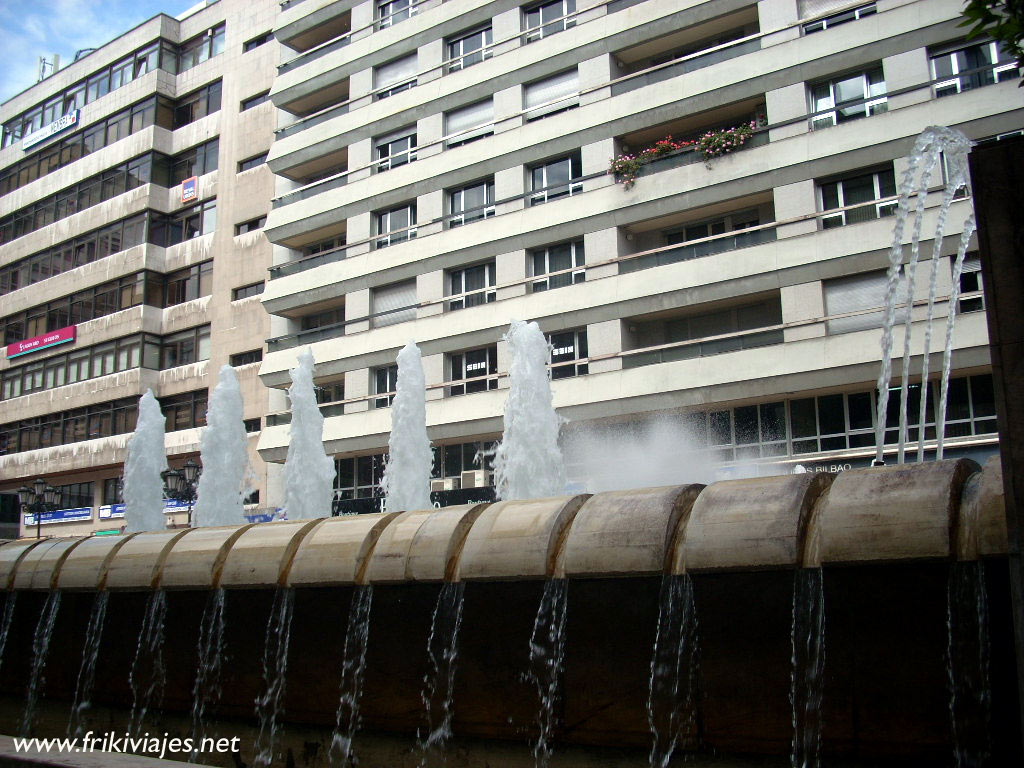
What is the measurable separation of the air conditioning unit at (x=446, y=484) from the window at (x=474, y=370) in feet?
8.31

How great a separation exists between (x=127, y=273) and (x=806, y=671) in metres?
42.1

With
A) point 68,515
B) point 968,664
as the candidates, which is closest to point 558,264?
point 968,664

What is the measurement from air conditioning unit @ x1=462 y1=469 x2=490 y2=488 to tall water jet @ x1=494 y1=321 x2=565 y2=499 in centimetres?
597

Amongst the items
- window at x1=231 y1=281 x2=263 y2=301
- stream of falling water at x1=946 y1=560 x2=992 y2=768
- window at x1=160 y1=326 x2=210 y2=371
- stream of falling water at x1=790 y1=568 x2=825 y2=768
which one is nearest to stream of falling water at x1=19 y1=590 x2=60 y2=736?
stream of falling water at x1=790 y1=568 x2=825 y2=768

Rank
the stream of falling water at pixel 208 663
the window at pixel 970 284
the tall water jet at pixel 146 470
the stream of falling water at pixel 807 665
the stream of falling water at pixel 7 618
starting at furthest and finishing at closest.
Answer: the tall water jet at pixel 146 470 → the window at pixel 970 284 → the stream of falling water at pixel 7 618 → the stream of falling water at pixel 208 663 → the stream of falling water at pixel 807 665

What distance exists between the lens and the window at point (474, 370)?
94.7ft

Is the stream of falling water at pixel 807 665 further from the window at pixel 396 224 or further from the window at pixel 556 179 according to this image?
the window at pixel 396 224

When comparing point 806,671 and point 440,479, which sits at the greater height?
point 440,479

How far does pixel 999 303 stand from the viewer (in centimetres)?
540

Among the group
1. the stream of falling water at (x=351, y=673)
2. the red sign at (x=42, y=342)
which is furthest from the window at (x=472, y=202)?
the red sign at (x=42, y=342)

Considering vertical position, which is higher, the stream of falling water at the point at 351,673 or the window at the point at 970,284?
the window at the point at 970,284

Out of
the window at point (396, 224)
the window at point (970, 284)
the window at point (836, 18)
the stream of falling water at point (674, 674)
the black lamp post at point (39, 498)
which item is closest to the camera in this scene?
the stream of falling water at point (674, 674)

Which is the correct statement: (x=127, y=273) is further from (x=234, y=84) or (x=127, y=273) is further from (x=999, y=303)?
(x=999, y=303)

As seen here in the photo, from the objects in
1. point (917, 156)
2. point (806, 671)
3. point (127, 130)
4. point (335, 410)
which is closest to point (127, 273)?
point (127, 130)
